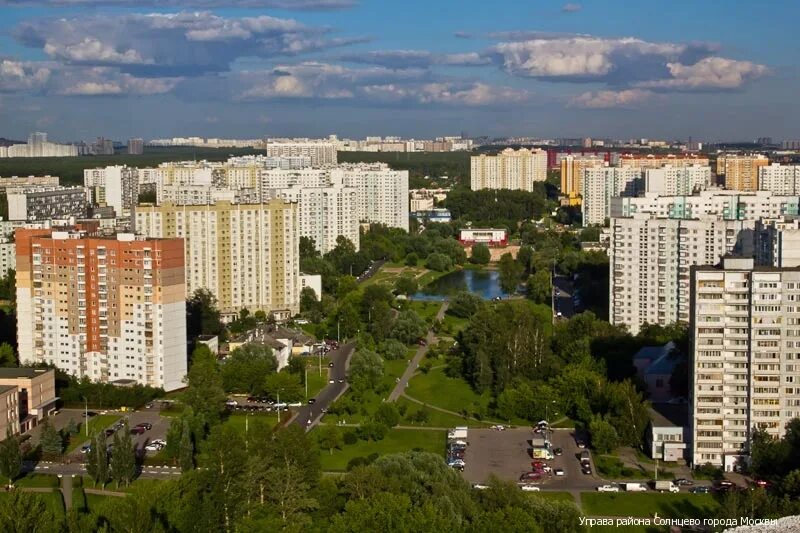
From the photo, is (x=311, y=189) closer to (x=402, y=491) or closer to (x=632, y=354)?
(x=632, y=354)

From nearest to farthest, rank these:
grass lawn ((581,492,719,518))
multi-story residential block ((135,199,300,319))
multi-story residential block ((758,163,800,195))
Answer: grass lawn ((581,492,719,518))
multi-story residential block ((135,199,300,319))
multi-story residential block ((758,163,800,195))

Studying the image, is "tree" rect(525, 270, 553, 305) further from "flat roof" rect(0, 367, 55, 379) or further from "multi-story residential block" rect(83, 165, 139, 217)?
"multi-story residential block" rect(83, 165, 139, 217)

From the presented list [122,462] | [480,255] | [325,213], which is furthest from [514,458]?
[480,255]

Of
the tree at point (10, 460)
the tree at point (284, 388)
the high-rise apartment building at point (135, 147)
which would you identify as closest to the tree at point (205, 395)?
the tree at point (284, 388)

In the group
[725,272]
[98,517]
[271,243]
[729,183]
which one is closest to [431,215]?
[729,183]

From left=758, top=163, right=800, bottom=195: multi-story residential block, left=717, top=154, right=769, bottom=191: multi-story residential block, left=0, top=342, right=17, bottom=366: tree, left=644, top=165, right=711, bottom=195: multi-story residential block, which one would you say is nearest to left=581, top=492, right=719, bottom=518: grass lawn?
left=0, top=342, right=17, bottom=366: tree

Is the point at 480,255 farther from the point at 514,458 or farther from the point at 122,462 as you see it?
the point at 122,462

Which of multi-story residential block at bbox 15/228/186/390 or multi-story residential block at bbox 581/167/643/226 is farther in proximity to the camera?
multi-story residential block at bbox 581/167/643/226
